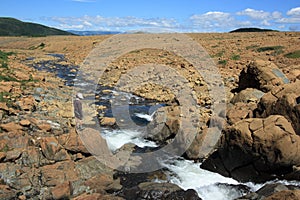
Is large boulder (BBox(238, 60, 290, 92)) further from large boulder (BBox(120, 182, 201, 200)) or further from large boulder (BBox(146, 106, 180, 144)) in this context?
large boulder (BBox(120, 182, 201, 200))

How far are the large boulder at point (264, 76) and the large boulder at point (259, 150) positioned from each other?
599 centimetres

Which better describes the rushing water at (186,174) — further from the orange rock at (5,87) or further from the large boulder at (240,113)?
the orange rock at (5,87)

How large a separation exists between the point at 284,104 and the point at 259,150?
2.27 m

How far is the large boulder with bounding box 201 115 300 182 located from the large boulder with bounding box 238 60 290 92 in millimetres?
5995

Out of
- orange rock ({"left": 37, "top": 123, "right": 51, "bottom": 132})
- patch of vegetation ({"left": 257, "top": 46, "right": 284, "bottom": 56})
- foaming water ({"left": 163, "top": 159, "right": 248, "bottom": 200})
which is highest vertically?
patch of vegetation ({"left": 257, "top": 46, "right": 284, "bottom": 56})

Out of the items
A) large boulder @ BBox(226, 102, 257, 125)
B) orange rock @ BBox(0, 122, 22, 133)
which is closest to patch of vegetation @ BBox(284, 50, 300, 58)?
large boulder @ BBox(226, 102, 257, 125)

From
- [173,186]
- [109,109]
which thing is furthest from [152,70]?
[173,186]

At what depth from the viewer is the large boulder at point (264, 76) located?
52.5 feet

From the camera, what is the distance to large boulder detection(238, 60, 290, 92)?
16.0 m

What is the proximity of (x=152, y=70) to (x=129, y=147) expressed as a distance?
15152 millimetres

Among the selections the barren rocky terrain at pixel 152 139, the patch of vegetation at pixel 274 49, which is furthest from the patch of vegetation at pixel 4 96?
the patch of vegetation at pixel 274 49

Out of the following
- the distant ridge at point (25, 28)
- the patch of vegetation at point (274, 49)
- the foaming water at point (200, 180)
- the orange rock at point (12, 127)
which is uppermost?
the distant ridge at point (25, 28)

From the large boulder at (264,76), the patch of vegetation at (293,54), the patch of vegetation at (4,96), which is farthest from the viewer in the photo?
the patch of vegetation at (293,54)

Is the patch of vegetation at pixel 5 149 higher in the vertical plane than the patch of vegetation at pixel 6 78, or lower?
lower
